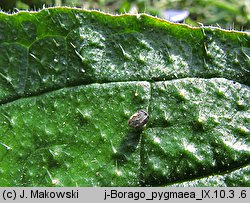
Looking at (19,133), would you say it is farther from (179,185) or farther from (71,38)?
(179,185)

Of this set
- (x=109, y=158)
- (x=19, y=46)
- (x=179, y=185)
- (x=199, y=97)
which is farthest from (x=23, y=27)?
(x=179, y=185)

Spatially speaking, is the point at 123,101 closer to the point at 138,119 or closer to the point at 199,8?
the point at 138,119

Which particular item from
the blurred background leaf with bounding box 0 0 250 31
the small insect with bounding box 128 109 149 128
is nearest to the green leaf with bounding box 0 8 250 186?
the small insect with bounding box 128 109 149 128

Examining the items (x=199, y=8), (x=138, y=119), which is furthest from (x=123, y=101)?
(x=199, y=8)

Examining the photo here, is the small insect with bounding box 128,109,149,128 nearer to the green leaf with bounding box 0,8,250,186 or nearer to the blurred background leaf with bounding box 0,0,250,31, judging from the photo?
the green leaf with bounding box 0,8,250,186

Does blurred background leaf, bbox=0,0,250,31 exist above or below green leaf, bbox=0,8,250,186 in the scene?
above

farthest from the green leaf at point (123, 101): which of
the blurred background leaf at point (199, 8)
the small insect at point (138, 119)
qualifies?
the blurred background leaf at point (199, 8)
